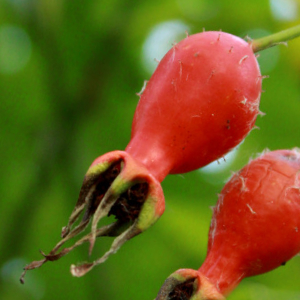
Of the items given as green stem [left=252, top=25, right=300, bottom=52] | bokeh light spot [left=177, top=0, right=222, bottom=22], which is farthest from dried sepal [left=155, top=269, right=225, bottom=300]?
bokeh light spot [left=177, top=0, right=222, bottom=22]

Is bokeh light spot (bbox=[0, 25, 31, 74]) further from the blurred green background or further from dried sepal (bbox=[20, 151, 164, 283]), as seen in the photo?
dried sepal (bbox=[20, 151, 164, 283])

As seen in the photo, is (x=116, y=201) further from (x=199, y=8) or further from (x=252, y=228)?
(x=199, y=8)

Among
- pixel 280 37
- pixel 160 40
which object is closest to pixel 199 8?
pixel 160 40

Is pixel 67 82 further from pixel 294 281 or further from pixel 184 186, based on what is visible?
pixel 294 281

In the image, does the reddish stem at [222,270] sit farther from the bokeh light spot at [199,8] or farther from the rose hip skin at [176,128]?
the bokeh light spot at [199,8]

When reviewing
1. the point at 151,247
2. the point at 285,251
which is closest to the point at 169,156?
the point at 285,251

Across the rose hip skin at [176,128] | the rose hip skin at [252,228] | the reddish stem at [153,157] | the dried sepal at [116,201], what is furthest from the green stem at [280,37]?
the dried sepal at [116,201]

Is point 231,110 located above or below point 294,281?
above

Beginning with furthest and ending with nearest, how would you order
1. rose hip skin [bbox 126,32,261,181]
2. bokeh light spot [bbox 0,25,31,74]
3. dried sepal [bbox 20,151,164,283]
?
bokeh light spot [bbox 0,25,31,74], rose hip skin [bbox 126,32,261,181], dried sepal [bbox 20,151,164,283]
